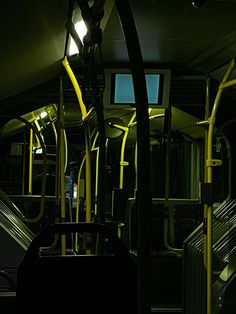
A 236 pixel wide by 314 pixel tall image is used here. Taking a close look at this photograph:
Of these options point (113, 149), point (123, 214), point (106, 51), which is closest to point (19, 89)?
point (106, 51)

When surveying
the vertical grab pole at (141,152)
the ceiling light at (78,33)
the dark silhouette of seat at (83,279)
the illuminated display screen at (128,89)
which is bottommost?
the dark silhouette of seat at (83,279)

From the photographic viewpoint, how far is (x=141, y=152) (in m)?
1.67

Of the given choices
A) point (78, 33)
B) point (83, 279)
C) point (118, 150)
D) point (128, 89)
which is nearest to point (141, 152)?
point (83, 279)

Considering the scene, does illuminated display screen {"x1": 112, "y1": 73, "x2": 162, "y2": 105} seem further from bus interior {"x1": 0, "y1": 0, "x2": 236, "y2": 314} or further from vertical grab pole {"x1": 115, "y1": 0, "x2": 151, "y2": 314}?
vertical grab pole {"x1": 115, "y1": 0, "x2": 151, "y2": 314}

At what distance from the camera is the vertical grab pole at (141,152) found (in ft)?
5.47

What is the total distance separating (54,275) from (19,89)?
2.43 metres

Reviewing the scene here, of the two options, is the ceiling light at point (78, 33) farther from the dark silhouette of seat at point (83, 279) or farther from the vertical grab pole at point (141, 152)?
the vertical grab pole at point (141, 152)

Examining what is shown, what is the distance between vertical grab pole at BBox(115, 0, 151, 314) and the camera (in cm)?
167

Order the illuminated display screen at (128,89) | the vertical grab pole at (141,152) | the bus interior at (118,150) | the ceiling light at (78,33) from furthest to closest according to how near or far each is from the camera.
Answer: the illuminated display screen at (128,89) < the ceiling light at (78,33) < the bus interior at (118,150) < the vertical grab pole at (141,152)

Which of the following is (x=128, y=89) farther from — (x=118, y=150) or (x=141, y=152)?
(x=118, y=150)

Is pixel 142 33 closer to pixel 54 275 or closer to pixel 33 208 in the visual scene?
pixel 54 275

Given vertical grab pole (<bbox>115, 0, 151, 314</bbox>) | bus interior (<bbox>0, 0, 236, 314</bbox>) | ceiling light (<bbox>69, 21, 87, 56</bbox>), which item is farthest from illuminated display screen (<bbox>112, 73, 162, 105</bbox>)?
vertical grab pole (<bbox>115, 0, 151, 314</bbox>)

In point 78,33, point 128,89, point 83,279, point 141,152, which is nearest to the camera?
point 141,152

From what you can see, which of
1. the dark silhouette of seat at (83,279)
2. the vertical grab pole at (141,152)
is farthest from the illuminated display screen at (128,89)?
the vertical grab pole at (141,152)
